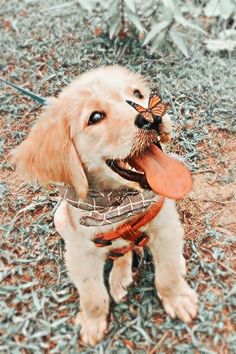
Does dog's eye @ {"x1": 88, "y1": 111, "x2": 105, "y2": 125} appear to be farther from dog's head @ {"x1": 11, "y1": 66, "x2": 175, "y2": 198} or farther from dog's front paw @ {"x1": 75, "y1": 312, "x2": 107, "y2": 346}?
dog's front paw @ {"x1": 75, "y1": 312, "x2": 107, "y2": 346}

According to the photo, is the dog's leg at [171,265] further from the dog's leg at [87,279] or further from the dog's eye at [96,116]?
the dog's eye at [96,116]

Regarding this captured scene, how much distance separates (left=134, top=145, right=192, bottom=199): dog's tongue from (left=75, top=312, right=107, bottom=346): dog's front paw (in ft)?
2.78

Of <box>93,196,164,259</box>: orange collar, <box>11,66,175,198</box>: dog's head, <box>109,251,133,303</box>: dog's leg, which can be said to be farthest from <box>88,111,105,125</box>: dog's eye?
<box>109,251,133,303</box>: dog's leg

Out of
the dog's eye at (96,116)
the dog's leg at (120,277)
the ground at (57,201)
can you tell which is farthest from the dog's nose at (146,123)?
the ground at (57,201)

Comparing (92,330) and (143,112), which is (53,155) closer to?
(143,112)

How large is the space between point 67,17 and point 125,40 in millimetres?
748

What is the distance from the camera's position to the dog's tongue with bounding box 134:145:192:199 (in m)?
2.17

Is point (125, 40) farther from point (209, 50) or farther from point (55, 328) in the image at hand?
point (55, 328)

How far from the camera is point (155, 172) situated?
2195mm

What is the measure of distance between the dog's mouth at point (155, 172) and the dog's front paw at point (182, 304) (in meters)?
0.70

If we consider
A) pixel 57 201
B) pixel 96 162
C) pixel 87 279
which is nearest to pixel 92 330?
pixel 87 279

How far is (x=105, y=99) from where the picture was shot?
2271 millimetres

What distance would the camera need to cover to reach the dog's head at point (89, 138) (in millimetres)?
2191

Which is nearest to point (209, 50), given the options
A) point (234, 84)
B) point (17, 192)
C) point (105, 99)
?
point (234, 84)
